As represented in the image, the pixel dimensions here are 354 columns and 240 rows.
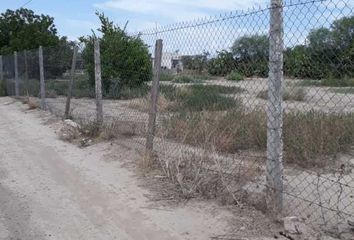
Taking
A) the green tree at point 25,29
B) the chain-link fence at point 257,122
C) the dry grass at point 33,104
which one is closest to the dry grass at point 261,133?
the chain-link fence at point 257,122

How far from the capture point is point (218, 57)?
6.30 meters

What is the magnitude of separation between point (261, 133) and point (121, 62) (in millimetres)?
5685

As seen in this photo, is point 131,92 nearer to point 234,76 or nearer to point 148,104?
point 148,104

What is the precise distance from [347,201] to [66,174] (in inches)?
157

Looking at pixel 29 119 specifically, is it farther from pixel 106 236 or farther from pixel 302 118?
pixel 106 236

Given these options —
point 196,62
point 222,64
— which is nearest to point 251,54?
point 222,64

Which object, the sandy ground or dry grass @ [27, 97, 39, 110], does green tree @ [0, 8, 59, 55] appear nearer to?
dry grass @ [27, 97, 39, 110]

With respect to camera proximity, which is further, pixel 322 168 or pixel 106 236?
pixel 322 168

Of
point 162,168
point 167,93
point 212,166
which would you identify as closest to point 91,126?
point 167,93

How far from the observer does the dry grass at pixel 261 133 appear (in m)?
7.84

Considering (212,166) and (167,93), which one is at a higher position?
(167,93)

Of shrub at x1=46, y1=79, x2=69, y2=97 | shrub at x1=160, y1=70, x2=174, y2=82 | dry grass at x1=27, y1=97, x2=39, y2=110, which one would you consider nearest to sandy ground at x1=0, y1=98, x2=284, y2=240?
shrub at x1=160, y1=70, x2=174, y2=82

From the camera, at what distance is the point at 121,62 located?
44.7 feet

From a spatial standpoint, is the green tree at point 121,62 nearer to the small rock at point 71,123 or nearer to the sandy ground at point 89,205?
the small rock at point 71,123
